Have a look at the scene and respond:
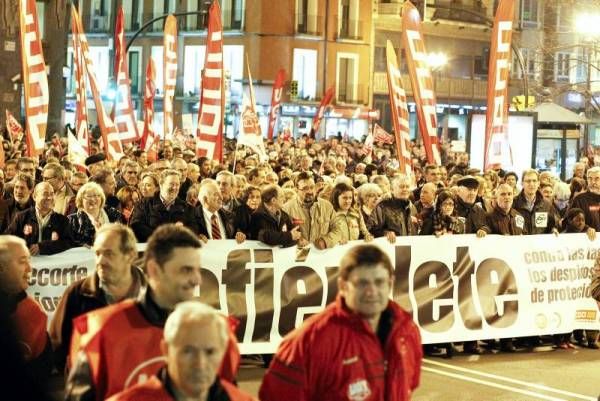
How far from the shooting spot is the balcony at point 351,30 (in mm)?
69250

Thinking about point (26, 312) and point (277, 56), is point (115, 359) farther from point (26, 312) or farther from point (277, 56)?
point (277, 56)

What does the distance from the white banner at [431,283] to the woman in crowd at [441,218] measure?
22 cm

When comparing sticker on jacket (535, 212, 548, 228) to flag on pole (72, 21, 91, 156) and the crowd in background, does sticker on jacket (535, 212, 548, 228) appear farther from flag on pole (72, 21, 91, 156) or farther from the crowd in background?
flag on pole (72, 21, 91, 156)

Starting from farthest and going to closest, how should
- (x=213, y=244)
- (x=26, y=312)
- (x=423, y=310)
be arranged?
(x=423, y=310) → (x=213, y=244) → (x=26, y=312)

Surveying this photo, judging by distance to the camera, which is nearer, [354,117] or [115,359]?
[115,359]

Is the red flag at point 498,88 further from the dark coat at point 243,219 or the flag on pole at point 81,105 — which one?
the flag on pole at point 81,105

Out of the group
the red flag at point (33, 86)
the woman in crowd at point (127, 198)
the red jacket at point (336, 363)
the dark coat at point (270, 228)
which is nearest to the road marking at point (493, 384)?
the dark coat at point (270, 228)

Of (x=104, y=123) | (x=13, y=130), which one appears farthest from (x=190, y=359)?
(x=13, y=130)

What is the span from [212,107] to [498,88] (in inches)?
152

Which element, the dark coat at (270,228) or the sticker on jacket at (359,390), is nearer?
the sticker on jacket at (359,390)

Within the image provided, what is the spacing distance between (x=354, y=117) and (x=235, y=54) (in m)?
7.05

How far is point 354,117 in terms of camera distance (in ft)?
222

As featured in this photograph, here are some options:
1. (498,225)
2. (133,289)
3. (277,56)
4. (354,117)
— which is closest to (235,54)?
(277,56)

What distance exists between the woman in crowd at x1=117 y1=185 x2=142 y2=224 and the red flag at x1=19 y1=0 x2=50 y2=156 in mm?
2948
